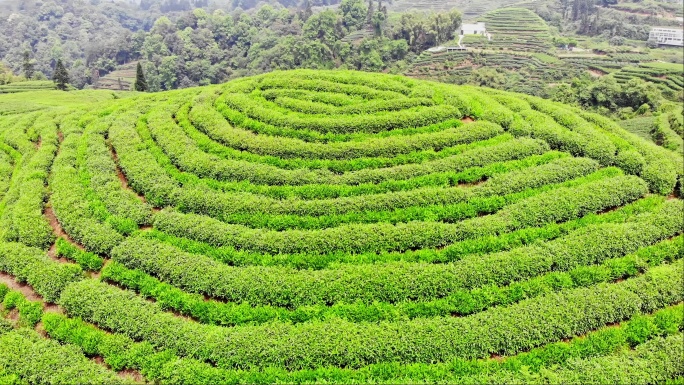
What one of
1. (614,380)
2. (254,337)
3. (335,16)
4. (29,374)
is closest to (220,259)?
(254,337)

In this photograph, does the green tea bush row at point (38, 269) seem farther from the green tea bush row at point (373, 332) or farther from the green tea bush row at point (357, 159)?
the green tea bush row at point (357, 159)

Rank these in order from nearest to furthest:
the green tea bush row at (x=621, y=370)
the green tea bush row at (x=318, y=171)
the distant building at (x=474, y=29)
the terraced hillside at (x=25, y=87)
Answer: the green tea bush row at (x=621, y=370)
the green tea bush row at (x=318, y=171)
the terraced hillside at (x=25, y=87)
the distant building at (x=474, y=29)

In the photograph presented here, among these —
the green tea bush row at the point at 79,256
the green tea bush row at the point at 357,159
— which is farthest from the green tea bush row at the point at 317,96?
the green tea bush row at the point at 79,256

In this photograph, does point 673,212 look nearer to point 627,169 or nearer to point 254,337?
point 627,169

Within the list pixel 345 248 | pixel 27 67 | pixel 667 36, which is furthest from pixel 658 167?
pixel 27 67

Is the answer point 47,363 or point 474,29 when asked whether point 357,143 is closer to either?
point 47,363

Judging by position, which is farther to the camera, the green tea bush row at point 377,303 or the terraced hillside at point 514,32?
the terraced hillside at point 514,32
